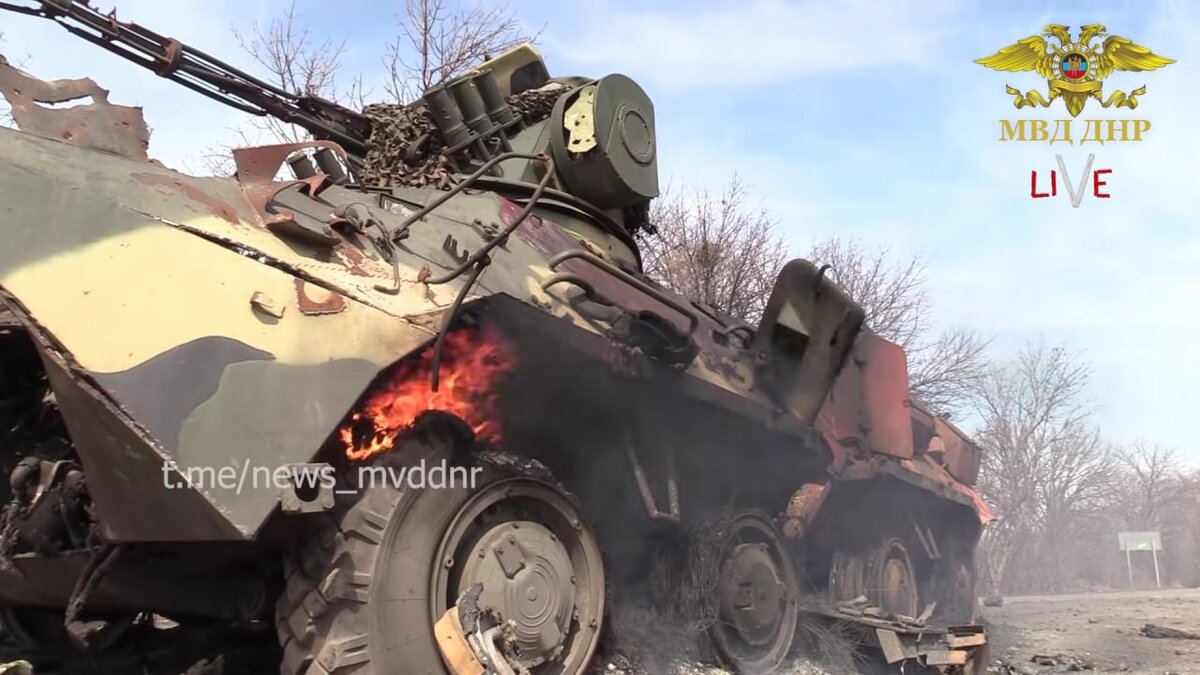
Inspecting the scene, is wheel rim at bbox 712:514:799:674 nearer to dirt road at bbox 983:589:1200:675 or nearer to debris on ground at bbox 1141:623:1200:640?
dirt road at bbox 983:589:1200:675

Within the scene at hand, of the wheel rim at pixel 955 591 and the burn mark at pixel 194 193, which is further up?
the burn mark at pixel 194 193

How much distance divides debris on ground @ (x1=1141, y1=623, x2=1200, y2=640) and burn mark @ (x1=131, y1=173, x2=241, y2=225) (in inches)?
421

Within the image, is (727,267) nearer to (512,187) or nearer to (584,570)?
(512,187)

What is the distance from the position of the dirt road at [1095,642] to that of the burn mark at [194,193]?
7311 millimetres

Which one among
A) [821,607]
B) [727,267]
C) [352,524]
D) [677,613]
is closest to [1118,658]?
[821,607]

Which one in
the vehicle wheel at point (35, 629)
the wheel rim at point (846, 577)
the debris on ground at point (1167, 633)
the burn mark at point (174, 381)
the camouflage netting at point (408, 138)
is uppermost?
the camouflage netting at point (408, 138)

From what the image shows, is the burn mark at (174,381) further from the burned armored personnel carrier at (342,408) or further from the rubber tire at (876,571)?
the rubber tire at (876,571)

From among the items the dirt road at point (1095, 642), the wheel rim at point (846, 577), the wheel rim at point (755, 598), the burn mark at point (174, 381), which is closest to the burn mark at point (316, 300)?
the burn mark at point (174, 381)

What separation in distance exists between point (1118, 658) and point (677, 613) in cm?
517

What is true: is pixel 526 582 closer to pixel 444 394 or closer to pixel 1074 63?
pixel 444 394

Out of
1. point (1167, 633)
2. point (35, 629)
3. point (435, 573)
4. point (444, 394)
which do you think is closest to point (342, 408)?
point (444, 394)

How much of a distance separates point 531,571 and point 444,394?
881 mm

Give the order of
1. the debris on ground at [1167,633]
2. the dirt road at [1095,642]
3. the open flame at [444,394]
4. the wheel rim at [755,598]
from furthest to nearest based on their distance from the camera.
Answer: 1. the debris on ground at [1167,633]
2. the dirt road at [1095,642]
3. the wheel rim at [755,598]
4. the open flame at [444,394]

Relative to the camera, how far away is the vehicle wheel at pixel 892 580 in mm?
9727
